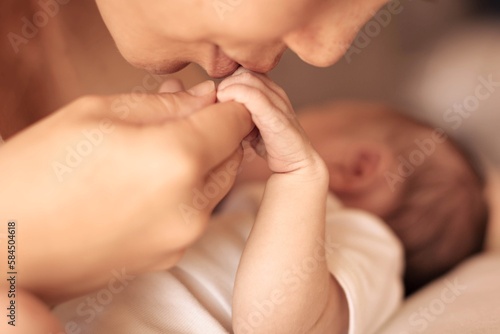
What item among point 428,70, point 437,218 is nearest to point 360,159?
point 437,218

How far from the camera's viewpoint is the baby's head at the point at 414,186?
683 millimetres

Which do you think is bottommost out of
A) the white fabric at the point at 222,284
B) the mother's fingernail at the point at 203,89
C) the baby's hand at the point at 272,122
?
the white fabric at the point at 222,284

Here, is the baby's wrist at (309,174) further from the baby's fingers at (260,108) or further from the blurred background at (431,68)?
the blurred background at (431,68)

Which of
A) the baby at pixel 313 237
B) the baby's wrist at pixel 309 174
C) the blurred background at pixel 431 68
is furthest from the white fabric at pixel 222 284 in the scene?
the blurred background at pixel 431 68

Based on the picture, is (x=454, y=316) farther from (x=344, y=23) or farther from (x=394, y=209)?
(x=344, y=23)

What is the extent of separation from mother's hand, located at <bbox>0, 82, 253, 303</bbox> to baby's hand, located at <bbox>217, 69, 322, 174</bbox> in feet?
0.22

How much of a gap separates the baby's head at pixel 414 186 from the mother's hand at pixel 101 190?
1.56ft

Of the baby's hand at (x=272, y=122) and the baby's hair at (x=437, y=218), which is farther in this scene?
the baby's hair at (x=437, y=218)

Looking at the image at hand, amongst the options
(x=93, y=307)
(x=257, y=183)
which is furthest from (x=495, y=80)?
(x=93, y=307)

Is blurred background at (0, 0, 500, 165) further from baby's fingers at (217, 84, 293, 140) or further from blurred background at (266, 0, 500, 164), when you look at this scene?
baby's fingers at (217, 84, 293, 140)

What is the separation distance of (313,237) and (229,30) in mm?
174

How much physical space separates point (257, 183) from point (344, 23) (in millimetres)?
420

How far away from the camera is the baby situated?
1.26ft

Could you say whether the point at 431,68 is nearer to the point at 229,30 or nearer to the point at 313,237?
the point at 313,237
